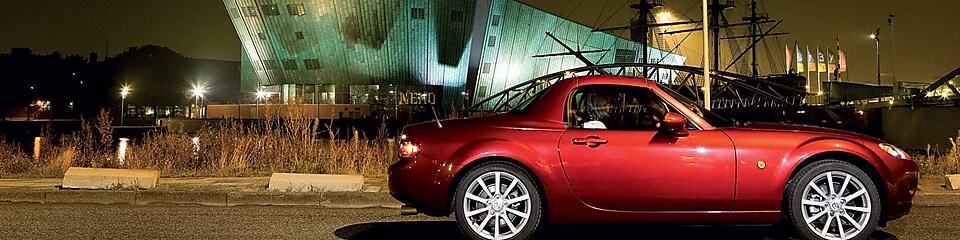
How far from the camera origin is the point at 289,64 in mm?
70625

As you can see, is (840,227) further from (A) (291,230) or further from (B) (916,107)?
(B) (916,107)

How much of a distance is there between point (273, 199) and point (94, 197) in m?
2.31

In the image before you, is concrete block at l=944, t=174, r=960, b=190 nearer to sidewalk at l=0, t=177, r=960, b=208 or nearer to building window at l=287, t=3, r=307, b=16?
sidewalk at l=0, t=177, r=960, b=208

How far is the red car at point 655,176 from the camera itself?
6086 mm

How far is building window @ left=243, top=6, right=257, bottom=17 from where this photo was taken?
68.6 meters

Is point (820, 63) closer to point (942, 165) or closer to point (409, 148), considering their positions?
point (942, 165)

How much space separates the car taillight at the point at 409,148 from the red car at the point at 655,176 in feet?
0.03

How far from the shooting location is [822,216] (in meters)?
6.22

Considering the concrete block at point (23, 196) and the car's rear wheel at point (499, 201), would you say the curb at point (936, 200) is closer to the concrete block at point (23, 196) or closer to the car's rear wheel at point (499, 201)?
the car's rear wheel at point (499, 201)

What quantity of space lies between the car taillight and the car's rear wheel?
1.50ft

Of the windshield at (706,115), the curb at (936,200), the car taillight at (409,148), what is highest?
the windshield at (706,115)

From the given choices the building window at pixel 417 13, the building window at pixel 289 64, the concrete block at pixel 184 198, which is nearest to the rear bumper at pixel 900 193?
the concrete block at pixel 184 198

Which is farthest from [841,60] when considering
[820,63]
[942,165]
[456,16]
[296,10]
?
[942,165]

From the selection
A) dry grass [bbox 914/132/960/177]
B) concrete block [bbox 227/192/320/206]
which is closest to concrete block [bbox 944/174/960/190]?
dry grass [bbox 914/132/960/177]
